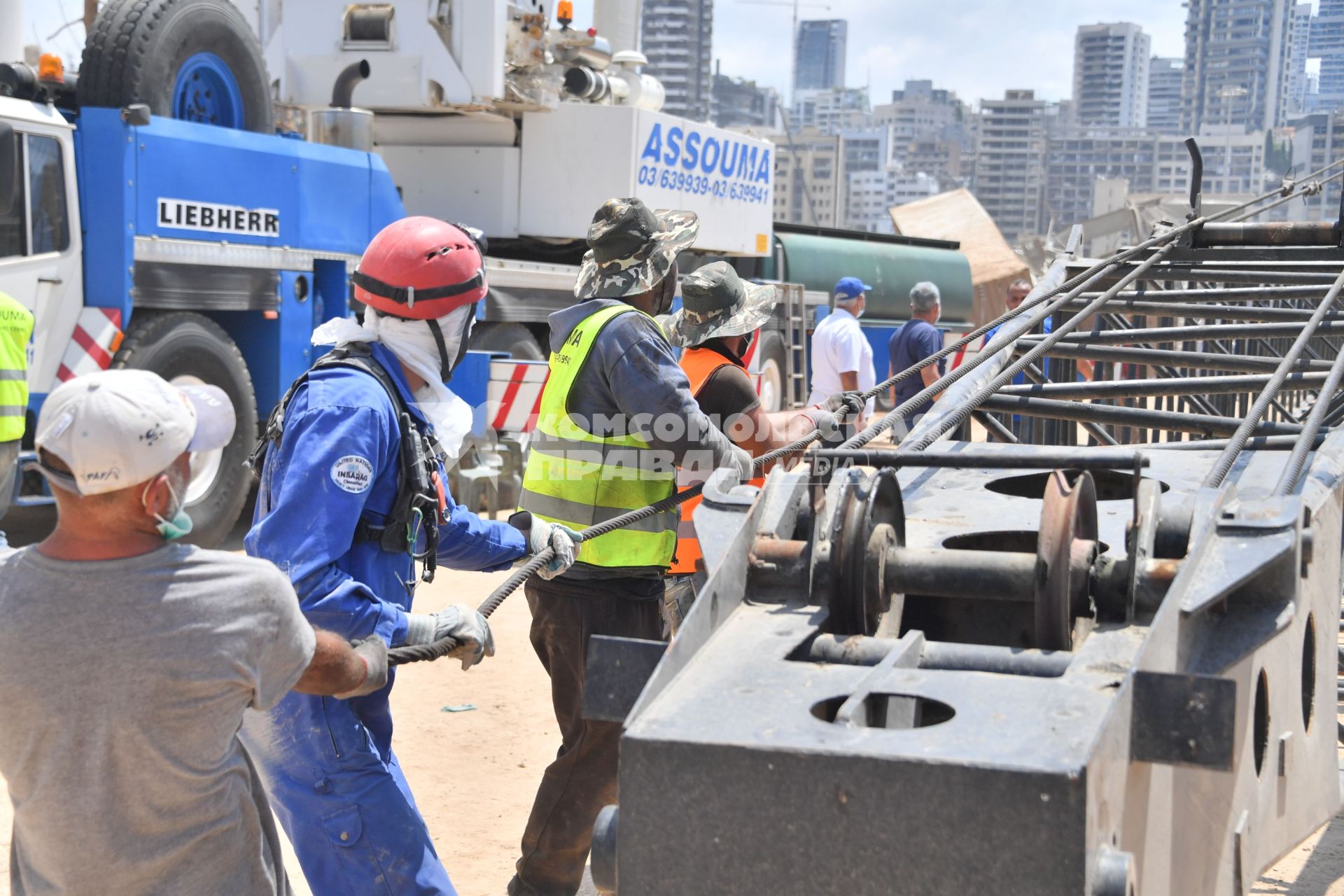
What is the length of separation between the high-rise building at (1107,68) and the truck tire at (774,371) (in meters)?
175

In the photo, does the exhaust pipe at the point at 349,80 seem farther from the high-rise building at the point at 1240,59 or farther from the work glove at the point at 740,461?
the high-rise building at the point at 1240,59

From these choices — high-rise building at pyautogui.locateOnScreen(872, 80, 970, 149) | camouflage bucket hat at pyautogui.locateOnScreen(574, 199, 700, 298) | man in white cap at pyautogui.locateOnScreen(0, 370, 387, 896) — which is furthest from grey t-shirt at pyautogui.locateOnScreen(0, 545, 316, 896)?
high-rise building at pyautogui.locateOnScreen(872, 80, 970, 149)

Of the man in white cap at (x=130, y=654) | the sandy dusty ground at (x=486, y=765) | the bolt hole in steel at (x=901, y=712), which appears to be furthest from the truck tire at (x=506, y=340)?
the bolt hole in steel at (x=901, y=712)

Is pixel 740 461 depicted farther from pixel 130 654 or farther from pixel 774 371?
pixel 774 371

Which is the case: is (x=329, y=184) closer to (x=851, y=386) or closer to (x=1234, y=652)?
(x=851, y=386)

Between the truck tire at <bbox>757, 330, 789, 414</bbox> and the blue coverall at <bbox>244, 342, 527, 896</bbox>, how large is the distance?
39.3ft

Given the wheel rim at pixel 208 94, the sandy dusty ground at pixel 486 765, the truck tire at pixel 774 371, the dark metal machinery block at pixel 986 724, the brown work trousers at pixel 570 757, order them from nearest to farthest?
the dark metal machinery block at pixel 986 724
the brown work trousers at pixel 570 757
the sandy dusty ground at pixel 486 765
the wheel rim at pixel 208 94
the truck tire at pixel 774 371

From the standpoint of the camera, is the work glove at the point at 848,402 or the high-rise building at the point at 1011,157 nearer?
the work glove at the point at 848,402

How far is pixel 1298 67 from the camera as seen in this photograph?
562 feet

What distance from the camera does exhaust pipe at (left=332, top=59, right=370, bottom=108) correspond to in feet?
40.8

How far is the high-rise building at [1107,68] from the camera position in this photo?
18362cm

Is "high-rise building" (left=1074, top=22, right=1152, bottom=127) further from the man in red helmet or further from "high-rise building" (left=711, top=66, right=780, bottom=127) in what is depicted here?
the man in red helmet

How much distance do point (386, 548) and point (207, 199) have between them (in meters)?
6.67

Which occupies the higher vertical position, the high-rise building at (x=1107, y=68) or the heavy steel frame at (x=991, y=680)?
the high-rise building at (x=1107, y=68)
